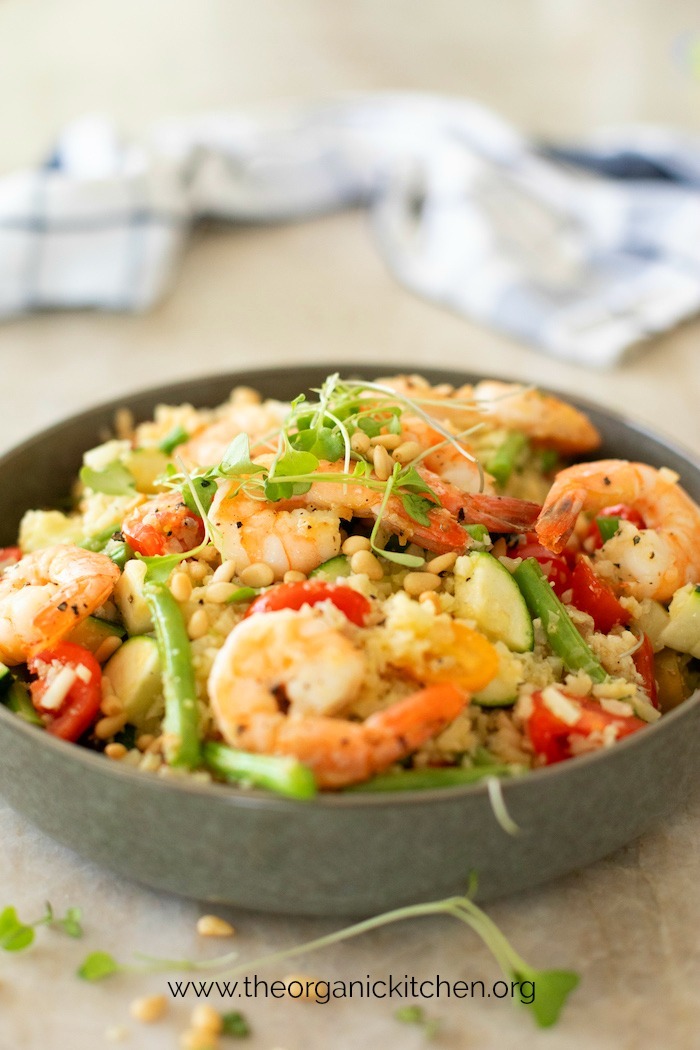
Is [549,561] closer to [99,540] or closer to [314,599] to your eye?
[314,599]

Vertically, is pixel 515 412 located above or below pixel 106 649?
above

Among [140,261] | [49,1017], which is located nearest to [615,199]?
[140,261]

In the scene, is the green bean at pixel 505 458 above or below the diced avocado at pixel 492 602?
above

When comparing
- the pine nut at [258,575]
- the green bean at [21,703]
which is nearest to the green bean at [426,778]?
the pine nut at [258,575]

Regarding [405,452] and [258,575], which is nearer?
[258,575]

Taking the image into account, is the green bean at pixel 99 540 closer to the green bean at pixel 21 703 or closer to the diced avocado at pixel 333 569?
the green bean at pixel 21 703

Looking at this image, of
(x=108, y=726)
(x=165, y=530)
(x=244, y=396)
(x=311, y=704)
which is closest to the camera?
(x=311, y=704)

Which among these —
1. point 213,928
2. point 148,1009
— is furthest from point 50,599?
point 148,1009

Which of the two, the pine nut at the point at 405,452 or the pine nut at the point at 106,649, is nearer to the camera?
the pine nut at the point at 106,649
